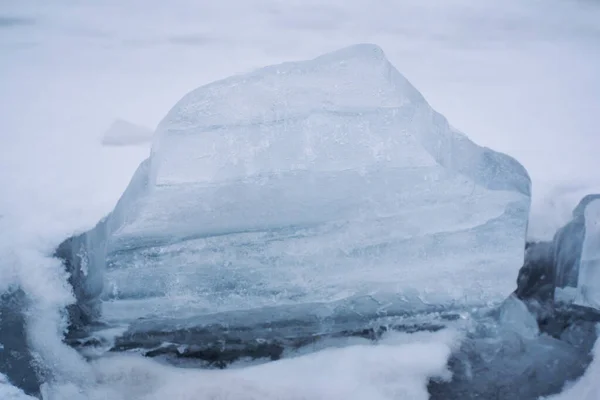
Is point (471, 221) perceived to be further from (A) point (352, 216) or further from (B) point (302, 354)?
(B) point (302, 354)

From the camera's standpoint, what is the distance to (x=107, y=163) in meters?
1.28

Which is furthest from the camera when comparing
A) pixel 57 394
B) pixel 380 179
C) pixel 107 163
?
pixel 107 163

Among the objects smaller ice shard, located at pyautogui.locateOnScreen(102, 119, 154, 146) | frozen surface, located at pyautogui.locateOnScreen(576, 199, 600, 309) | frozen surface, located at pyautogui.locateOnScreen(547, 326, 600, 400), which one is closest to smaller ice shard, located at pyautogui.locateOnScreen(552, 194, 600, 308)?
frozen surface, located at pyautogui.locateOnScreen(576, 199, 600, 309)

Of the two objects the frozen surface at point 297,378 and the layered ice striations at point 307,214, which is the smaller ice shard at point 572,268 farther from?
the frozen surface at point 297,378

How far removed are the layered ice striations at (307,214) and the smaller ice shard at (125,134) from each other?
20.8 inches

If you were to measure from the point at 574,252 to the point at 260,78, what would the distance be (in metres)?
0.54

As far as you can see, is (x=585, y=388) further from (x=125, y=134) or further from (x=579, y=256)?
(x=125, y=134)

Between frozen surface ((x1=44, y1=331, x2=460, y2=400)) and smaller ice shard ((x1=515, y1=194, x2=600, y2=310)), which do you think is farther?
smaller ice shard ((x1=515, y1=194, x2=600, y2=310))

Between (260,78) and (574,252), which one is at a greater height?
(260,78)

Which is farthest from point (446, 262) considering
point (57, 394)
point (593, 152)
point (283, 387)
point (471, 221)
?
point (593, 152)

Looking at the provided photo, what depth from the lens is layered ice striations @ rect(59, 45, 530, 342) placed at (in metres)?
0.83

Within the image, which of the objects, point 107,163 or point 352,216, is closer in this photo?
Result: point 352,216

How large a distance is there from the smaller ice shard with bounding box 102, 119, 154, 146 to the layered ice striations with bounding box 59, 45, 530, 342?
20.8 inches

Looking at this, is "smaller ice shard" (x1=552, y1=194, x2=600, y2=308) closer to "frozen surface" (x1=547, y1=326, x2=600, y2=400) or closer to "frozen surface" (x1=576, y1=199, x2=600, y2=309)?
"frozen surface" (x1=576, y1=199, x2=600, y2=309)
